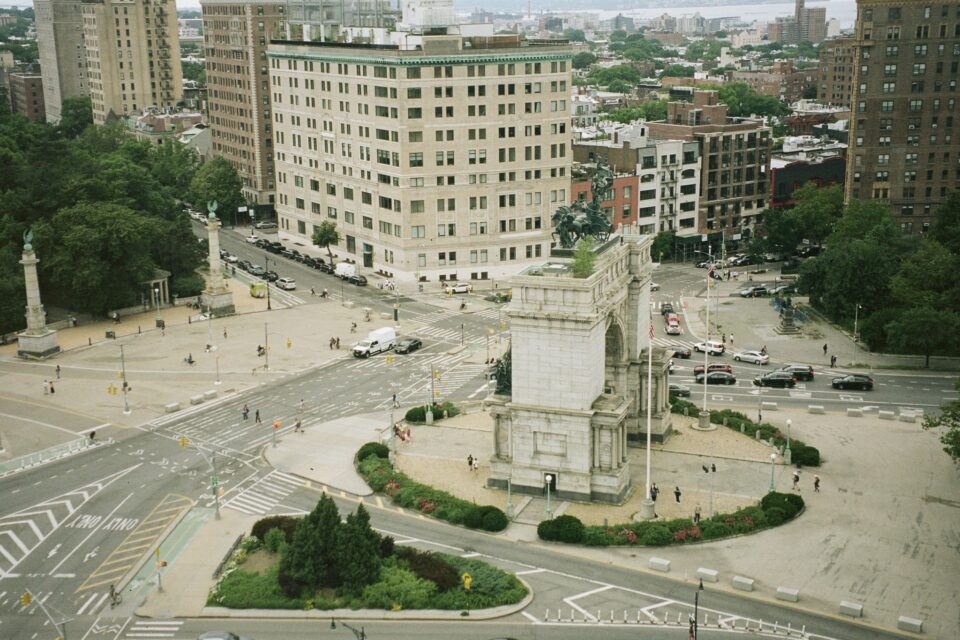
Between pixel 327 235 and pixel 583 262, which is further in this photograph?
pixel 327 235

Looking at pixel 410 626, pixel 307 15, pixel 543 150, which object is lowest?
pixel 410 626

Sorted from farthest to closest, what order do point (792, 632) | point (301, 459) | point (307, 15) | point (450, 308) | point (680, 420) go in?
point (307, 15) < point (450, 308) < point (680, 420) < point (301, 459) < point (792, 632)

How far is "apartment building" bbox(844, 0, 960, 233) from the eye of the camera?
150875 mm

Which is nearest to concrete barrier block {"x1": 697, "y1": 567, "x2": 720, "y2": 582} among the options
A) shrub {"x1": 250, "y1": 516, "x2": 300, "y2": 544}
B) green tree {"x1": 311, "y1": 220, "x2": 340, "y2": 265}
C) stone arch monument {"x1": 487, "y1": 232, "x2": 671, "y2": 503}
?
stone arch monument {"x1": 487, "y1": 232, "x2": 671, "y2": 503}

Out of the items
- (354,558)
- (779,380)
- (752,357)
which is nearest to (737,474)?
(779,380)

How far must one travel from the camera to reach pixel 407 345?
125562 mm

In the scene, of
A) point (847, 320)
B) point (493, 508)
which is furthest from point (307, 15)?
point (493, 508)

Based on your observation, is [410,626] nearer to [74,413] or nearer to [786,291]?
[74,413]

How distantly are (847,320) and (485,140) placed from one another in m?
55.4

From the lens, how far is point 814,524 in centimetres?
7675

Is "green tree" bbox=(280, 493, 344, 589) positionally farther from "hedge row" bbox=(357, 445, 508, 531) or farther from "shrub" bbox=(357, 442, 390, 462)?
"shrub" bbox=(357, 442, 390, 462)

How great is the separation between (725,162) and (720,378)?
76.1 metres

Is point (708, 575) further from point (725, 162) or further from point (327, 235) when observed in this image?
point (725, 162)

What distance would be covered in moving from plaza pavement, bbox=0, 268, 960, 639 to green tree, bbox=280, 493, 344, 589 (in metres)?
7.02
